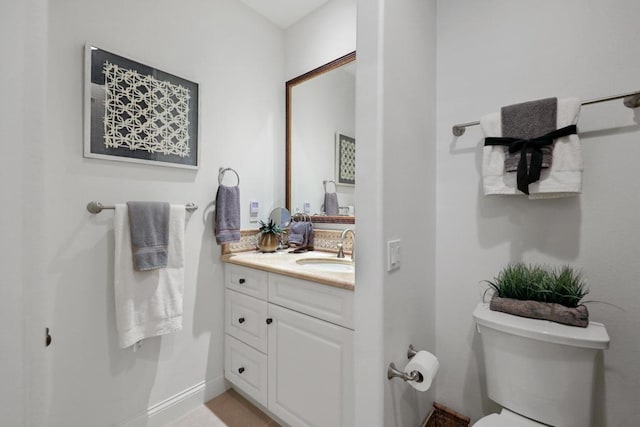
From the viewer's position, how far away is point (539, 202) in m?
1.16

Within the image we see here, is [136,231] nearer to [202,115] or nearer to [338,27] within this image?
[202,115]

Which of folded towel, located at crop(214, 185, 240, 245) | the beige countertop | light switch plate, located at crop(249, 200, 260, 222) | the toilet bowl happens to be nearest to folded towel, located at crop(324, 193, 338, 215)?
the beige countertop

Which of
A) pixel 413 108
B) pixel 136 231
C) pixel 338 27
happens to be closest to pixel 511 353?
pixel 413 108

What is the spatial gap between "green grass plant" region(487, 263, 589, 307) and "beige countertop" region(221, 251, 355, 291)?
2.10ft

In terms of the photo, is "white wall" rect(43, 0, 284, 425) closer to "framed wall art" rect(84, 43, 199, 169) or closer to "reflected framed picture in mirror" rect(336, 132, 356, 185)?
"framed wall art" rect(84, 43, 199, 169)

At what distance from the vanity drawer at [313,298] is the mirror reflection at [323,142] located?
0.71 meters

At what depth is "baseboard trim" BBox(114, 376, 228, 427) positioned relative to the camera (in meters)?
1.45

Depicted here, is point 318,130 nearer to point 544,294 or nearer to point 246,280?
point 246,280

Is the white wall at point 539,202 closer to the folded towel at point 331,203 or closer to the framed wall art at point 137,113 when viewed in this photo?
the folded towel at point 331,203

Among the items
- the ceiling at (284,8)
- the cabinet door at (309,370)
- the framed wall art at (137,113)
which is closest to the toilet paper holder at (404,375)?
the cabinet door at (309,370)

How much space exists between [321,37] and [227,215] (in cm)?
149

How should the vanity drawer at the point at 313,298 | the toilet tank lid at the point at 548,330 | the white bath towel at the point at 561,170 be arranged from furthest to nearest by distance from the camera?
the vanity drawer at the point at 313,298, the white bath towel at the point at 561,170, the toilet tank lid at the point at 548,330

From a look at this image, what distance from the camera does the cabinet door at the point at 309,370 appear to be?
1.16 metres

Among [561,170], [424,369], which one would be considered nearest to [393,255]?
[424,369]
